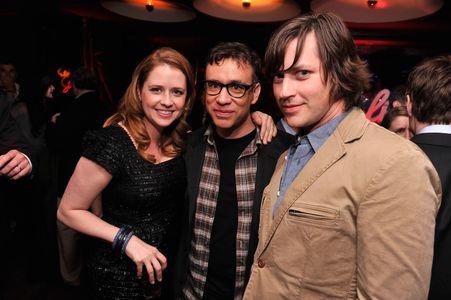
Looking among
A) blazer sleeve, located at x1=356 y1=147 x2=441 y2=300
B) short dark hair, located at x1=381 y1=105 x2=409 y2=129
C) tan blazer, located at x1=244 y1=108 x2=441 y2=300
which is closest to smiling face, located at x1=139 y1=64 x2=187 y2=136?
tan blazer, located at x1=244 y1=108 x2=441 y2=300

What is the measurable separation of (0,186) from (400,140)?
6.26 feet

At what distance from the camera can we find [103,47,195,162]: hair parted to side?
170cm

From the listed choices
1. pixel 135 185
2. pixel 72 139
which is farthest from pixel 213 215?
pixel 72 139

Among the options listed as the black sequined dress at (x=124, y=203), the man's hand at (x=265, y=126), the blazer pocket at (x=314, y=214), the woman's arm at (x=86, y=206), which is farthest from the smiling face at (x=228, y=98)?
the blazer pocket at (x=314, y=214)

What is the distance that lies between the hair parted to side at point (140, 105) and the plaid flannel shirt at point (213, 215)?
242 mm

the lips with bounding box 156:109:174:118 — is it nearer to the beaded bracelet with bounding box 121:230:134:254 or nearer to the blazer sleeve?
the beaded bracelet with bounding box 121:230:134:254

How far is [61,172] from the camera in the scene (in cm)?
347

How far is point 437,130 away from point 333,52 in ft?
2.82

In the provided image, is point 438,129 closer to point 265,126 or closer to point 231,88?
point 265,126

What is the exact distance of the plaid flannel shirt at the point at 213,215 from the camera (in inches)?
68.0

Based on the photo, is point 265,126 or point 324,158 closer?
point 324,158

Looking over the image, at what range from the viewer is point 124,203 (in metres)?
1.62

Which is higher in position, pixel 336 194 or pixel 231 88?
pixel 231 88

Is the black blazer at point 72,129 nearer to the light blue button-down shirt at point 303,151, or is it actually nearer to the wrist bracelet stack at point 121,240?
the wrist bracelet stack at point 121,240
